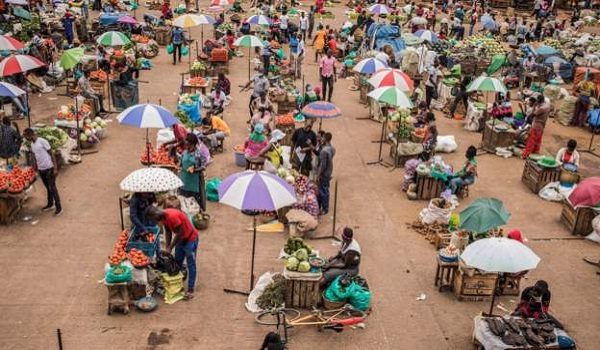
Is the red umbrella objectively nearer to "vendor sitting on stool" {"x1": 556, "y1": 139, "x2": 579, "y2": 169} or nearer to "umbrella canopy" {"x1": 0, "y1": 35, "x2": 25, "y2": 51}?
"vendor sitting on stool" {"x1": 556, "y1": 139, "x2": 579, "y2": 169}

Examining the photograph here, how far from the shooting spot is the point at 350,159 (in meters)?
15.9

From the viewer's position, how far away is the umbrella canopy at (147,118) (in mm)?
11867

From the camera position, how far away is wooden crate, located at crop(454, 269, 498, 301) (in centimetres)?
986

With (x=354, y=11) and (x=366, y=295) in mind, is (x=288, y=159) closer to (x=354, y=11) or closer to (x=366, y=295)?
(x=366, y=295)

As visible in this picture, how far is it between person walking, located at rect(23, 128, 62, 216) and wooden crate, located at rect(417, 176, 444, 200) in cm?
761

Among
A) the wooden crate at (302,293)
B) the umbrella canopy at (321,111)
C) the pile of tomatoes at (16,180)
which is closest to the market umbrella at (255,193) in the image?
the wooden crate at (302,293)

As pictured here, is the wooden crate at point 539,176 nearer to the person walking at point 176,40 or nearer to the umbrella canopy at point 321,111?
the umbrella canopy at point 321,111

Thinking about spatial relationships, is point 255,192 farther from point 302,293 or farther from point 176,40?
point 176,40

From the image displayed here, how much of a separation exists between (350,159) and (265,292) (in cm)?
712

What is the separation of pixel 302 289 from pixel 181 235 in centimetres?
202

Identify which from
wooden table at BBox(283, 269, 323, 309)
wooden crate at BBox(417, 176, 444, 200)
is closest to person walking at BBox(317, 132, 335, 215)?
wooden crate at BBox(417, 176, 444, 200)

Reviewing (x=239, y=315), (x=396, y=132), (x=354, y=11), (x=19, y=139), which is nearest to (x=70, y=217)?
(x=19, y=139)

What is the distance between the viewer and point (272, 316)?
9156 millimetres

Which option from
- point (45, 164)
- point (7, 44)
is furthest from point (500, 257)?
point (7, 44)
